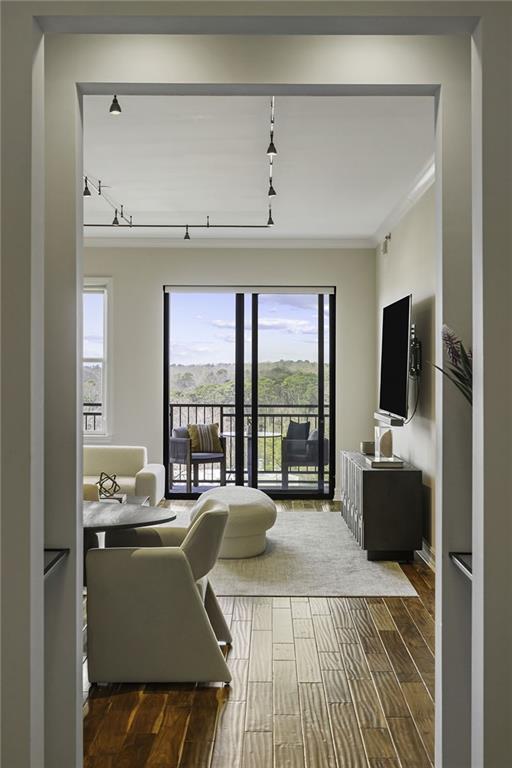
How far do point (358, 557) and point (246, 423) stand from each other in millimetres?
2751

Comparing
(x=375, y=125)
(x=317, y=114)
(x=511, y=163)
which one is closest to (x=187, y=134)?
(x=317, y=114)

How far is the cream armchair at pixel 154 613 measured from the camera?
3.08 metres

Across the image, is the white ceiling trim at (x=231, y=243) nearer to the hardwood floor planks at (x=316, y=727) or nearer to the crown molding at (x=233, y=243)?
the crown molding at (x=233, y=243)

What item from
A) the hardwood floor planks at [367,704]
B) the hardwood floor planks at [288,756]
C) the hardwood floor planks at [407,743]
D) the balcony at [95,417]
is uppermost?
the balcony at [95,417]

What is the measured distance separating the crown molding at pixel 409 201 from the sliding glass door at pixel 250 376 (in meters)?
1.04

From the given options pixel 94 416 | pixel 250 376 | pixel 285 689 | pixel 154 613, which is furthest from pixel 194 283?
pixel 285 689

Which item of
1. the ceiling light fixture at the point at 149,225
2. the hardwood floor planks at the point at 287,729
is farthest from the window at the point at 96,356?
the hardwood floor planks at the point at 287,729

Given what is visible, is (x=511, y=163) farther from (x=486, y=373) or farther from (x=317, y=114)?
(x=317, y=114)

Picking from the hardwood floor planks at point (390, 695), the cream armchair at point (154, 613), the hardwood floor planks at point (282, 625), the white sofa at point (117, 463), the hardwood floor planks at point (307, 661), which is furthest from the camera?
the white sofa at point (117, 463)

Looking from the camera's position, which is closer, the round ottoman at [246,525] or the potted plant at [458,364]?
the potted plant at [458,364]

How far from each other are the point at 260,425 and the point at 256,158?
3.63 metres

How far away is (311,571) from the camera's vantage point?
5.02 meters

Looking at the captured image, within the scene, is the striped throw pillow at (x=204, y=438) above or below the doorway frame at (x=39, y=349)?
below

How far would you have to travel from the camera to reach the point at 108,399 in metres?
7.68
